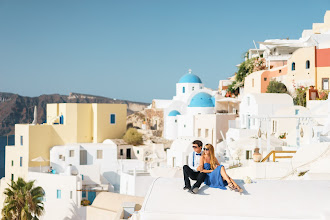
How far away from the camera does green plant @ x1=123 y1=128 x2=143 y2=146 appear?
112ft

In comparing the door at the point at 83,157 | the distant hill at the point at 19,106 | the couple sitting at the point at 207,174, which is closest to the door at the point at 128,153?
the door at the point at 83,157

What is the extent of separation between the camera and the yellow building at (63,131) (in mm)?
31578

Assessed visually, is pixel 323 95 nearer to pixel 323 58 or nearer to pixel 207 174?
pixel 323 58

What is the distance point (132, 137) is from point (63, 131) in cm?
512

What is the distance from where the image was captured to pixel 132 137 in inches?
1350

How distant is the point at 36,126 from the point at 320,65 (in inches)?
764

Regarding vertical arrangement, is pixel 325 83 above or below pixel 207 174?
above

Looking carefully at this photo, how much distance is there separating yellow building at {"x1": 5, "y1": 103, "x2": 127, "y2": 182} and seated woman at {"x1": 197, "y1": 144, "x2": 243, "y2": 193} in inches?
1011

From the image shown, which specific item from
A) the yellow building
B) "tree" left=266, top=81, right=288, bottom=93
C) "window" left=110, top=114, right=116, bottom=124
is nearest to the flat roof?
"tree" left=266, top=81, right=288, bottom=93

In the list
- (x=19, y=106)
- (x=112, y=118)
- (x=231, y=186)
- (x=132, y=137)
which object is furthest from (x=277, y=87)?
(x=19, y=106)

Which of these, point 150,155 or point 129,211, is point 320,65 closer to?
point 150,155

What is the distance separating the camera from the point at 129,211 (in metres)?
14.1

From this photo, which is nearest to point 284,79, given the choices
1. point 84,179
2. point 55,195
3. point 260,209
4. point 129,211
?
point 84,179

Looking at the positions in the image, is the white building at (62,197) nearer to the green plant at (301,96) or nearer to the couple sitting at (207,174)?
the green plant at (301,96)
